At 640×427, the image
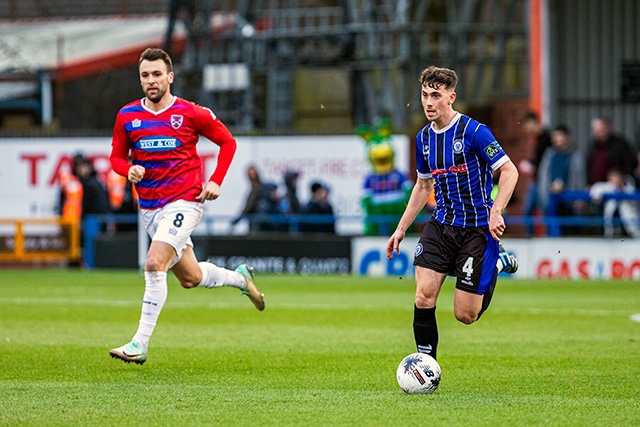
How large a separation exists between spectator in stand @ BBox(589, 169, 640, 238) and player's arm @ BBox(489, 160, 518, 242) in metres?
11.7

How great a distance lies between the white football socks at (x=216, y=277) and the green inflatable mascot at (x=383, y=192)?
10349mm

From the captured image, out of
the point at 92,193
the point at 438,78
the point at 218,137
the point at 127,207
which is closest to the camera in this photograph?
the point at 438,78

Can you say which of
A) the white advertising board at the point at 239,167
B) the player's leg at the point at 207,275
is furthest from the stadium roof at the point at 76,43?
the player's leg at the point at 207,275

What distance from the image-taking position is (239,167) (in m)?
23.9

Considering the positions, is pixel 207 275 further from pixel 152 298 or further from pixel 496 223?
pixel 496 223

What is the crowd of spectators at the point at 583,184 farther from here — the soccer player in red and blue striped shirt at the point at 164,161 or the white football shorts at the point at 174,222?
the white football shorts at the point at 174,222

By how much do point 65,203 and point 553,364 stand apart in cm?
1639

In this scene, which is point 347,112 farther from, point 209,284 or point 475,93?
point 209,284

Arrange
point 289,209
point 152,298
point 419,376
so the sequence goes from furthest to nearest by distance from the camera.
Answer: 1. point 289,209
2. point 152,298
3. point 419,376

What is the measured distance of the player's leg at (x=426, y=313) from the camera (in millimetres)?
8359

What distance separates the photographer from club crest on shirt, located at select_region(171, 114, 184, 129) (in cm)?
984

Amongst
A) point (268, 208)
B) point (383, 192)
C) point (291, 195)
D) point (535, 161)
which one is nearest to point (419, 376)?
point (535, 161)

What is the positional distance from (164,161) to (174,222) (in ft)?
1.57

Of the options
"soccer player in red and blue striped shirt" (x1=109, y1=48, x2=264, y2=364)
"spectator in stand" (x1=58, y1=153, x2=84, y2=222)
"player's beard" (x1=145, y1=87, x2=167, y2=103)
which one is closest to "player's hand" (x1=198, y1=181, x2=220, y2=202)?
"soccer player in red and blue striped shirt" (x1=109, y1=48, x2=264, y2=364)
